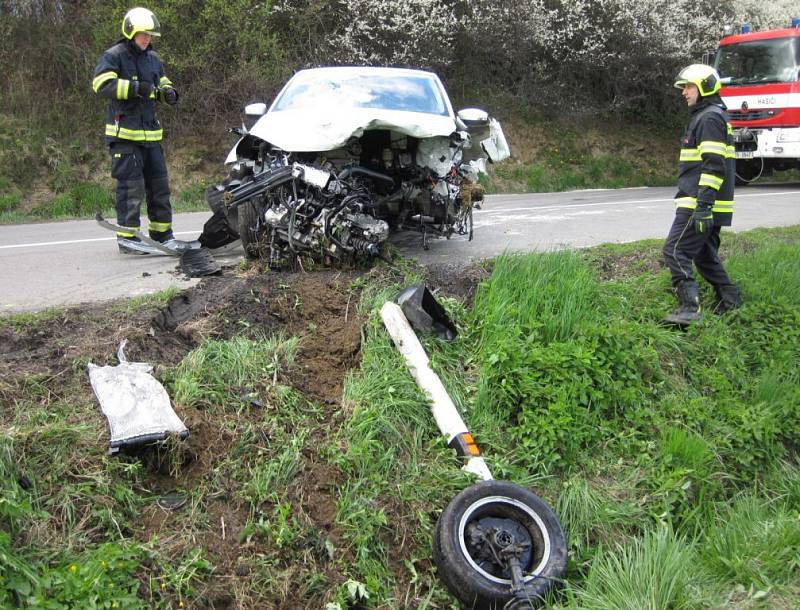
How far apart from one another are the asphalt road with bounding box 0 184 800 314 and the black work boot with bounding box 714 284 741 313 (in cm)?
140

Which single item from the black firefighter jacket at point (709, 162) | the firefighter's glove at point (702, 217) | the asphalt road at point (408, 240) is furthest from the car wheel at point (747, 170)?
the firefighter's glove at point (702, 217)

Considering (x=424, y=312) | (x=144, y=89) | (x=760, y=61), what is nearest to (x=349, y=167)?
(x=424, y=312)

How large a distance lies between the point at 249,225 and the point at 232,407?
7.51 ft

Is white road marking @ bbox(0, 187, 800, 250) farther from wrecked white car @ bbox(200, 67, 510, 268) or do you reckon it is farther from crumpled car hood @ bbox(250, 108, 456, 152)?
crumpled car hood @ bbox(250, 108, 456, 152)

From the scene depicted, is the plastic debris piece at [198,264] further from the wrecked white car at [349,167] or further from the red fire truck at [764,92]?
the red fire truck at [764,92]

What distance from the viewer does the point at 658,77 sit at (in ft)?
56.7

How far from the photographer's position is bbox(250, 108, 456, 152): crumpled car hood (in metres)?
5.50

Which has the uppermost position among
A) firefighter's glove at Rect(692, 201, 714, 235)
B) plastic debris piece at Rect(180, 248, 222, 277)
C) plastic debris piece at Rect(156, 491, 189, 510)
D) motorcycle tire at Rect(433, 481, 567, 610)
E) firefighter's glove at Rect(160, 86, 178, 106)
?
firefighter's glove at Rect(160, 86, 178, 106)

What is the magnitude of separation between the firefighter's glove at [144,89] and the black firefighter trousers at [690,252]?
4743 millimetres

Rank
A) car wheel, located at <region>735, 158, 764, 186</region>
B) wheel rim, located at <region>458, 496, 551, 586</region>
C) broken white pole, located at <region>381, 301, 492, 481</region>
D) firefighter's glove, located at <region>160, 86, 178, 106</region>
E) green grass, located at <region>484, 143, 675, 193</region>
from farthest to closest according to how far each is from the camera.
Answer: green grass, located at <region>484, 143, 675, 193</region> < car wheel, located at <region>735, 158, 764, 186</region> < firefighter's glove, located at <region>160, 86, 178, 106</region> < broken white pole, located at <region>381, 301, 492, 481</region> < wheel rim, located at <region>458, 496, 551, 586</region>

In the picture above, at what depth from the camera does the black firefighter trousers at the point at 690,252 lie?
5.34 meters

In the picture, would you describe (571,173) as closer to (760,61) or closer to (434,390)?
(760,61)

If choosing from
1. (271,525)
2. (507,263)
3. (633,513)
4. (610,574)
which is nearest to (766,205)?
(507,263)

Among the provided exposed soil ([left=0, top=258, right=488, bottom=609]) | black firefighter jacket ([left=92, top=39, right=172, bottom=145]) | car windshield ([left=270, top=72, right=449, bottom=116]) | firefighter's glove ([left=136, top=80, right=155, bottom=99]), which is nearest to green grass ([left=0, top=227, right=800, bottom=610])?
exposed soil ([left=0, top=258, right=488, bottom=609])
